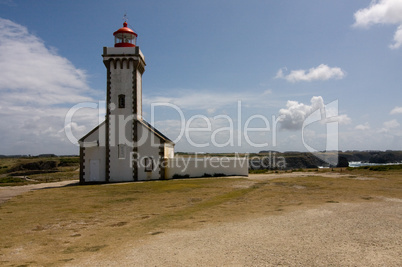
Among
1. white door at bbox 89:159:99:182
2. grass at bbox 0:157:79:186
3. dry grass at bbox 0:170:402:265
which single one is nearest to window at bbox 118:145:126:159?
white door at bbox 89:159:99:182

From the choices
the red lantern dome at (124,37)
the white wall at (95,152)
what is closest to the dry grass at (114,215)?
the white wall at (95,152)

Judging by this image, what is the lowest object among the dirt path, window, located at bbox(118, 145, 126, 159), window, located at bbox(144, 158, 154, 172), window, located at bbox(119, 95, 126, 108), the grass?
the grass

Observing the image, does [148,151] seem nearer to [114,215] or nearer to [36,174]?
[114,215]

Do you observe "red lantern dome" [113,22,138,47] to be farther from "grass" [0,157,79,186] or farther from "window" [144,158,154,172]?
"grass" [0,157,79,186]

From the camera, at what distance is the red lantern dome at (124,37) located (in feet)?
87.0

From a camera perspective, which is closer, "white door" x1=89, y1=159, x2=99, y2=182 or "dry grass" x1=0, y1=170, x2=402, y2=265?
"dry grass" x1=0, y1=170, x2=402, y2=265

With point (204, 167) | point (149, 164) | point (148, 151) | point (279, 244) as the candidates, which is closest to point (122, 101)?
point (148, 151)

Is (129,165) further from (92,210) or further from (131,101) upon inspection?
(92,210)

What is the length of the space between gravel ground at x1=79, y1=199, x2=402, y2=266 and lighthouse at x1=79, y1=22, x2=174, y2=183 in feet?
57.6

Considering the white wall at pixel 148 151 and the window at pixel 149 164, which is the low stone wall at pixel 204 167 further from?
the window at pixel 149 164

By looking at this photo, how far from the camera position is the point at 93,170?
25594 mm

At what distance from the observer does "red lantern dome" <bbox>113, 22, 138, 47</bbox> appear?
1043 inches

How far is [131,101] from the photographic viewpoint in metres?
26.1

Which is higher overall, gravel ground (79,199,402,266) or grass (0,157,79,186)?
gravel ground (79,199,402,266)
